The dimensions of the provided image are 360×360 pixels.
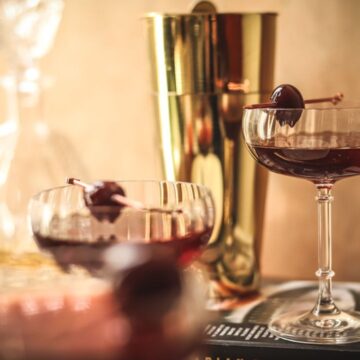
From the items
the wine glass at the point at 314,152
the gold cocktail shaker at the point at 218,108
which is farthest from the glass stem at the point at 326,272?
the gold cocktail shaker at the point at 218,108

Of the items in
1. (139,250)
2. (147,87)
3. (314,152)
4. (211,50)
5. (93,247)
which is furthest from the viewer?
(147,87)

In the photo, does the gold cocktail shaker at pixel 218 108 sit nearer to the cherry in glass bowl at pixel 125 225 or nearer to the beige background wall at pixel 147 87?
the beige background wall at pixel 147 87

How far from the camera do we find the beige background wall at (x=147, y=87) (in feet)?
3.93

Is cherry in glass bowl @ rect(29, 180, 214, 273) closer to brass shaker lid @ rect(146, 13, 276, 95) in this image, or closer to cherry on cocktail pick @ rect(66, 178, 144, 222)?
cherry on cocktail pick @ rect(66, 178, 144, 222)

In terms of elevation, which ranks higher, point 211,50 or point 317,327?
point 211,50

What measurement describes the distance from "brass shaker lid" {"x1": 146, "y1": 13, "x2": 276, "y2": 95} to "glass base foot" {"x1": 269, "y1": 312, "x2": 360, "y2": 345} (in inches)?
10.9

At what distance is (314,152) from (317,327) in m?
0.19

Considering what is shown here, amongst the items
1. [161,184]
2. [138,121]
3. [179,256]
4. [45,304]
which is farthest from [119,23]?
[45,304]

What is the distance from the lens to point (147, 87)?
4.29 ft

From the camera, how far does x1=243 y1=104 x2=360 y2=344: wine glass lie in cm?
91

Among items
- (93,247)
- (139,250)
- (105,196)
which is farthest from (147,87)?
(139,250)

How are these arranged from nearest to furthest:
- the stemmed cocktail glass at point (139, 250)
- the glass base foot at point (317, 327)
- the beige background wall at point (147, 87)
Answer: the stemmed cocktail glass at point (139, 250), the glass base foot at point (317, 327), the beige background wall at point (147, 87)

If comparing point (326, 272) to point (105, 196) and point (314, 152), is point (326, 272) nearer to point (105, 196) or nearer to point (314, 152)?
point (314, 152)

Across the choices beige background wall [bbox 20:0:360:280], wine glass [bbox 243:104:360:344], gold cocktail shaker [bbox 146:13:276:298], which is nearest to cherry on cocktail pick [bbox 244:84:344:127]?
wine glass [bbox 243:104:360:344]
